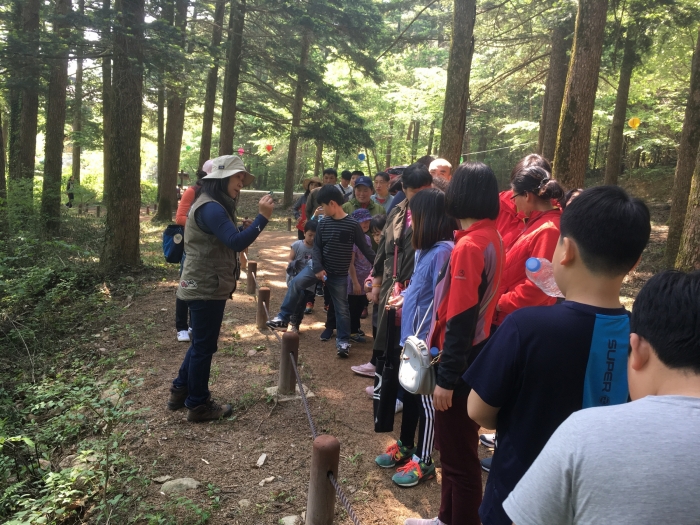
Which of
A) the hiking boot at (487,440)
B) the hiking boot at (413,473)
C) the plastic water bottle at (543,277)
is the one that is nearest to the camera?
the plastic water bottle at (543,277)

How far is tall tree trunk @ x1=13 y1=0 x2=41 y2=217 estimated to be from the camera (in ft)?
37.6

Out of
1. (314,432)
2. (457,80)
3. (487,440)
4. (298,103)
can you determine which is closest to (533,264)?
(314,432)

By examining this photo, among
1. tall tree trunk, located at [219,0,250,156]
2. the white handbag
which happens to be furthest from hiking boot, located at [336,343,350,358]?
tall tree trunk, located at [219,0,250,156]

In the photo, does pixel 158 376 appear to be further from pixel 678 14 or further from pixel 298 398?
pixel 678 14

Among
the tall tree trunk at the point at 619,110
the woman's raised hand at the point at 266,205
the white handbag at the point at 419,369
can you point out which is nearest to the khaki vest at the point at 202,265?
the woman's raised hand at the point at 266,205

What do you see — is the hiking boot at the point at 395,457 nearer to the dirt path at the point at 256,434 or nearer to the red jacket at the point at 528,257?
the dirt path at the point at 256,434

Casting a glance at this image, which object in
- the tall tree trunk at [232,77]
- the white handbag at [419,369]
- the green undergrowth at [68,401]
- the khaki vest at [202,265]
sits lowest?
the green undergrowth at [68,401]

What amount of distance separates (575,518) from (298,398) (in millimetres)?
4059

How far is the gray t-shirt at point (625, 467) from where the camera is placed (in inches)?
36.0

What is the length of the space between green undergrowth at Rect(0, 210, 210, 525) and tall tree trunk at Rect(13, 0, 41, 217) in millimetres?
3233

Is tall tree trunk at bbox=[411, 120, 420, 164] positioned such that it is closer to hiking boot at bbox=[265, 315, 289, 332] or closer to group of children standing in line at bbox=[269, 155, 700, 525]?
hiking boot at bbox=[265, 315, 289, 332]

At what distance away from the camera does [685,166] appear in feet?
31.8

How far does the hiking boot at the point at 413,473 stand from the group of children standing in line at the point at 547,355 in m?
0.01

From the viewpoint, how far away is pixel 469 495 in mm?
2619
